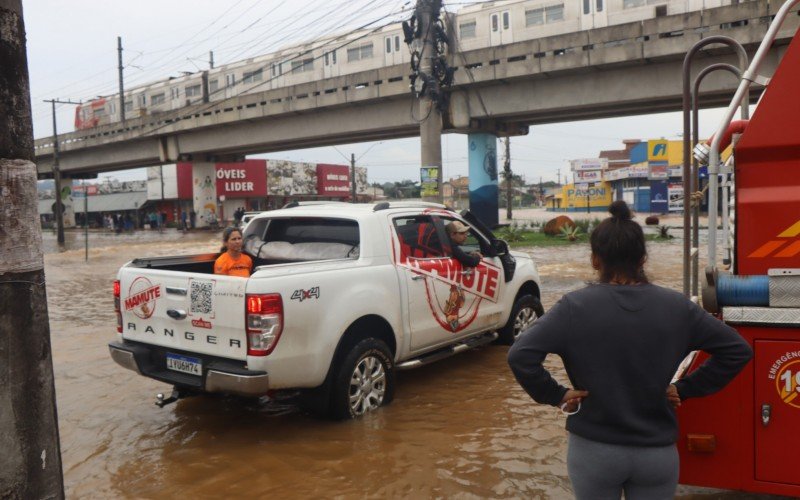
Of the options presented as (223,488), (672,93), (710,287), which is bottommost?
(223,488)

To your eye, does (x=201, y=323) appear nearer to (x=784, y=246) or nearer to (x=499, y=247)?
(x=499, y=247)

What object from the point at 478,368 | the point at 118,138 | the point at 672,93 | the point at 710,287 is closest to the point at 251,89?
the point at 118,138

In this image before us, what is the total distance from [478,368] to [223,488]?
3.34m

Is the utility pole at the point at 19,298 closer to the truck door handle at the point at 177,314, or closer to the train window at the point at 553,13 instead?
the truck door handle at the point at 177,314

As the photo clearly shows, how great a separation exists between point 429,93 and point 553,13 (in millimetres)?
9842

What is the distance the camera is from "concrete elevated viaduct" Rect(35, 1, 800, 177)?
20469mm

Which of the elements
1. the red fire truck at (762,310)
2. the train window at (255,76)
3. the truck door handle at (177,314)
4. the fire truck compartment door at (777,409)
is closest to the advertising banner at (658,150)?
the train window at (255,76)

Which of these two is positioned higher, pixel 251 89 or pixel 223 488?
pixel 251 89

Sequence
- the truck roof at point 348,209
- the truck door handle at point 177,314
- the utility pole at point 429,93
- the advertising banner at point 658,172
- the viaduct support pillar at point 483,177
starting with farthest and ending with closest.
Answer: the advertising banner at point 658,172
the viaduct support pillar at point 483,177
the utility pole at point 429,93
the truck roof at point 348,209
the truck door handle at point 177,314

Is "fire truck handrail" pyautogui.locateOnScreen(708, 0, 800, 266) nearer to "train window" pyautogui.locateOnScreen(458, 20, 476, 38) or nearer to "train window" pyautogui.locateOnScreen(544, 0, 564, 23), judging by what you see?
"train window" pyautogui.locateOnScreen(544, 0, 564, 23)

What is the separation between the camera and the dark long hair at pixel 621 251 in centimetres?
234

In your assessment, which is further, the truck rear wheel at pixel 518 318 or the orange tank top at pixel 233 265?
the truck rear wheel at pixel 518 318

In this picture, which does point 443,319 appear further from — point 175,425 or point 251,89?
point 251,89

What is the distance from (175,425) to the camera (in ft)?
18.1
